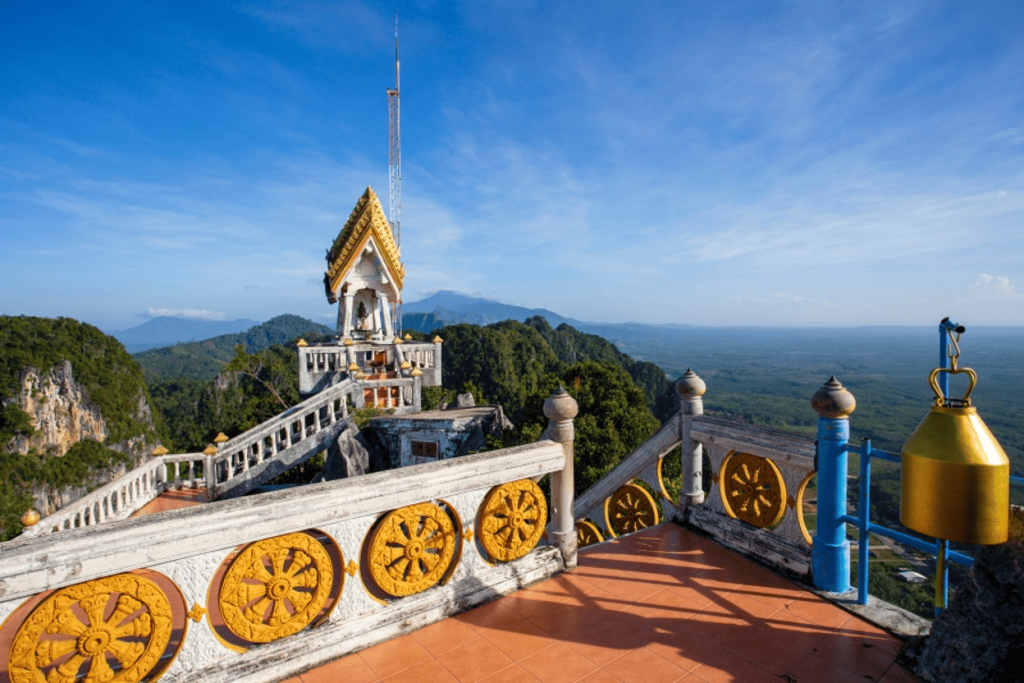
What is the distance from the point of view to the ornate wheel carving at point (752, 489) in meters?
4.41

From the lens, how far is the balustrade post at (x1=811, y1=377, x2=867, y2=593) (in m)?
3.79

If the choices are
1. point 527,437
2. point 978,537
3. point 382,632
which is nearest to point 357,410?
point 527,437

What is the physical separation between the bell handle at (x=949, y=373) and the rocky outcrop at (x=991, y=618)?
2.22 feet

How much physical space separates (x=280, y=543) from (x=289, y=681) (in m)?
0.82

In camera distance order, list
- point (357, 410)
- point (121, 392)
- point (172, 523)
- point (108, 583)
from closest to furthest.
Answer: point (108, 583), point (172, 523), point (357, 410), point (121, 392)

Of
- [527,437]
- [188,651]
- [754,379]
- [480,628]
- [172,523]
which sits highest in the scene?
[172,523]

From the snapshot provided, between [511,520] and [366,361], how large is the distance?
12.1 metres

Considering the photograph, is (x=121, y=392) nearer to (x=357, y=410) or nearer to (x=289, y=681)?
(x=357, y=410)

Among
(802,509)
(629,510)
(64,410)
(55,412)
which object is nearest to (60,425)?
(55,412)

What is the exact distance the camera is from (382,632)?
10.9ft

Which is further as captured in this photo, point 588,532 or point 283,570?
point 588,532

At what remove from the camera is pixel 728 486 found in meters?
4.89

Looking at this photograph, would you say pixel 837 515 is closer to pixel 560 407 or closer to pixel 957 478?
pixel 957 478

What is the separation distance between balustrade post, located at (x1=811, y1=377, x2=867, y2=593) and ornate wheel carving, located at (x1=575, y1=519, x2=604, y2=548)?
111 inches
